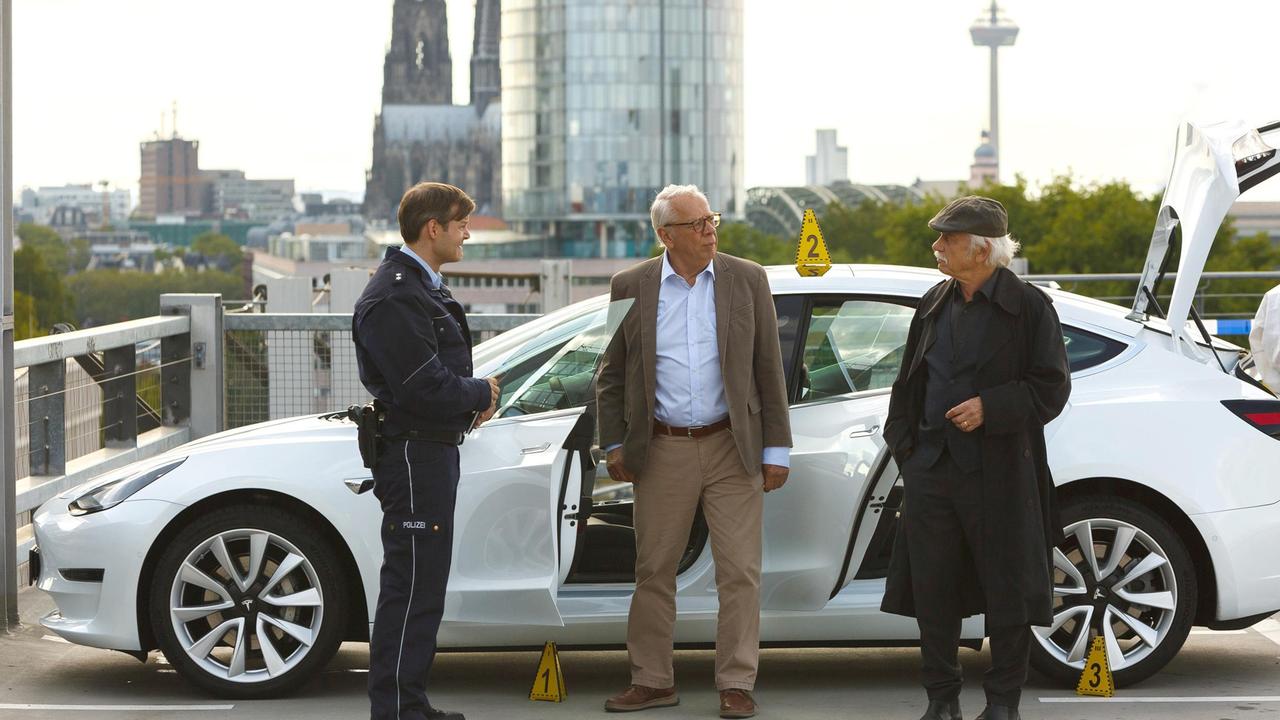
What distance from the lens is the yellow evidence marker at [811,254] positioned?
19.3 ft

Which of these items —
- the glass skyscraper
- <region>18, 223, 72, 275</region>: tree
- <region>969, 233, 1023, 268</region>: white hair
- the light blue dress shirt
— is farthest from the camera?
<region>18, 223, 72, 275</region>: tree

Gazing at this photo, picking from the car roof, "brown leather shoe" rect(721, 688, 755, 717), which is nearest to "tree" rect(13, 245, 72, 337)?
the car roof

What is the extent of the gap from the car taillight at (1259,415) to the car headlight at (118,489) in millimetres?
3822

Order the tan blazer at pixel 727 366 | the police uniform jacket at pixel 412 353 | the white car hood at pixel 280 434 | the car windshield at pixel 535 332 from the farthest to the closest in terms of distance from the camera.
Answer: the car windshield at pixel 535 332 → the white car hood at pixel 280 434 → the tan blazer at pixel 727 366 → the police uniform jacket at pixel 412 353

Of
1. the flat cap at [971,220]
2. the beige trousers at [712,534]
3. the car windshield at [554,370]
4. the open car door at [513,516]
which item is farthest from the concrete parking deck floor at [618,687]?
the flat cap at [971,220]

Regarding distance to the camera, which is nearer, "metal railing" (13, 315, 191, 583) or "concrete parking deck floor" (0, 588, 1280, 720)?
"concrete parking deck floor" (0, 588, 1280, 720)

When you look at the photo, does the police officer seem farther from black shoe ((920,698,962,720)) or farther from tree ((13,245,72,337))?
tree ((13,245,72,337))

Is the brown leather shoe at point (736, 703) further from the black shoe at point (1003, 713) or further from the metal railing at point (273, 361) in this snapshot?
the metal railing at point (273, 361)

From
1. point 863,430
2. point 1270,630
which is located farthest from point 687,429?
point 1270,630

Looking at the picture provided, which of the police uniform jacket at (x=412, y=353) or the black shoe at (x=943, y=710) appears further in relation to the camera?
the black shoe at (x=943, y=710)

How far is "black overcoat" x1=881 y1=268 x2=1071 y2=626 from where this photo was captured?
4930mm

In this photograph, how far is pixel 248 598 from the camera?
5.58m

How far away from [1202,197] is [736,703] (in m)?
2.53

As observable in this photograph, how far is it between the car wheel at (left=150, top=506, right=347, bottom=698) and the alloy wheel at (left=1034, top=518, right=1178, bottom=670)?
8.56 ft
